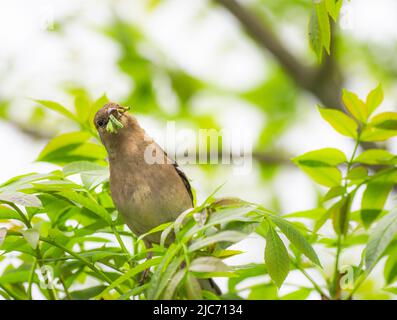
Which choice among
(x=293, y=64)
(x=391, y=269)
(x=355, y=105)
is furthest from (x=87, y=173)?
(x=293, y=64)

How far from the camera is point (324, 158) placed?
8.54 ft

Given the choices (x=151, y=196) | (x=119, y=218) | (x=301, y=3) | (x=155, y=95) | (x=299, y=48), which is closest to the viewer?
(x=119, y=218)

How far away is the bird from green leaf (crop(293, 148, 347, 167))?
744 millimetres

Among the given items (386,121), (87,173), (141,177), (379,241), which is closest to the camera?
(379,241)

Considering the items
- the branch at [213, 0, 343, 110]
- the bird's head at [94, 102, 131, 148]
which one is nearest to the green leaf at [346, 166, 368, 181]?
the bird's head at [94, 102, 131, 148]

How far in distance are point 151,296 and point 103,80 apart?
205 inches

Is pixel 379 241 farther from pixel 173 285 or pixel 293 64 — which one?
pixel 293 64

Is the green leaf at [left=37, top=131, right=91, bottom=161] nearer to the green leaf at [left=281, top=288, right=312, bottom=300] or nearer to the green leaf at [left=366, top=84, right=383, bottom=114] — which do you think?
the green leaf at [left=281, top=288, right=312, bottom=300]

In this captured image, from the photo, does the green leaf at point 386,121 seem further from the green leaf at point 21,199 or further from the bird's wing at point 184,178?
the green leaf at point 21,199

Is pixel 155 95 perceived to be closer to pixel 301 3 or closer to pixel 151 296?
pixel 301 3

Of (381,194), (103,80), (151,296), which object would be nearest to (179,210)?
(381,194)

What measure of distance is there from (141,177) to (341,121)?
101 centimetres

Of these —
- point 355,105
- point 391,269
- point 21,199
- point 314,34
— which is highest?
point 314,34

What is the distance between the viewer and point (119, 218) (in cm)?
288
